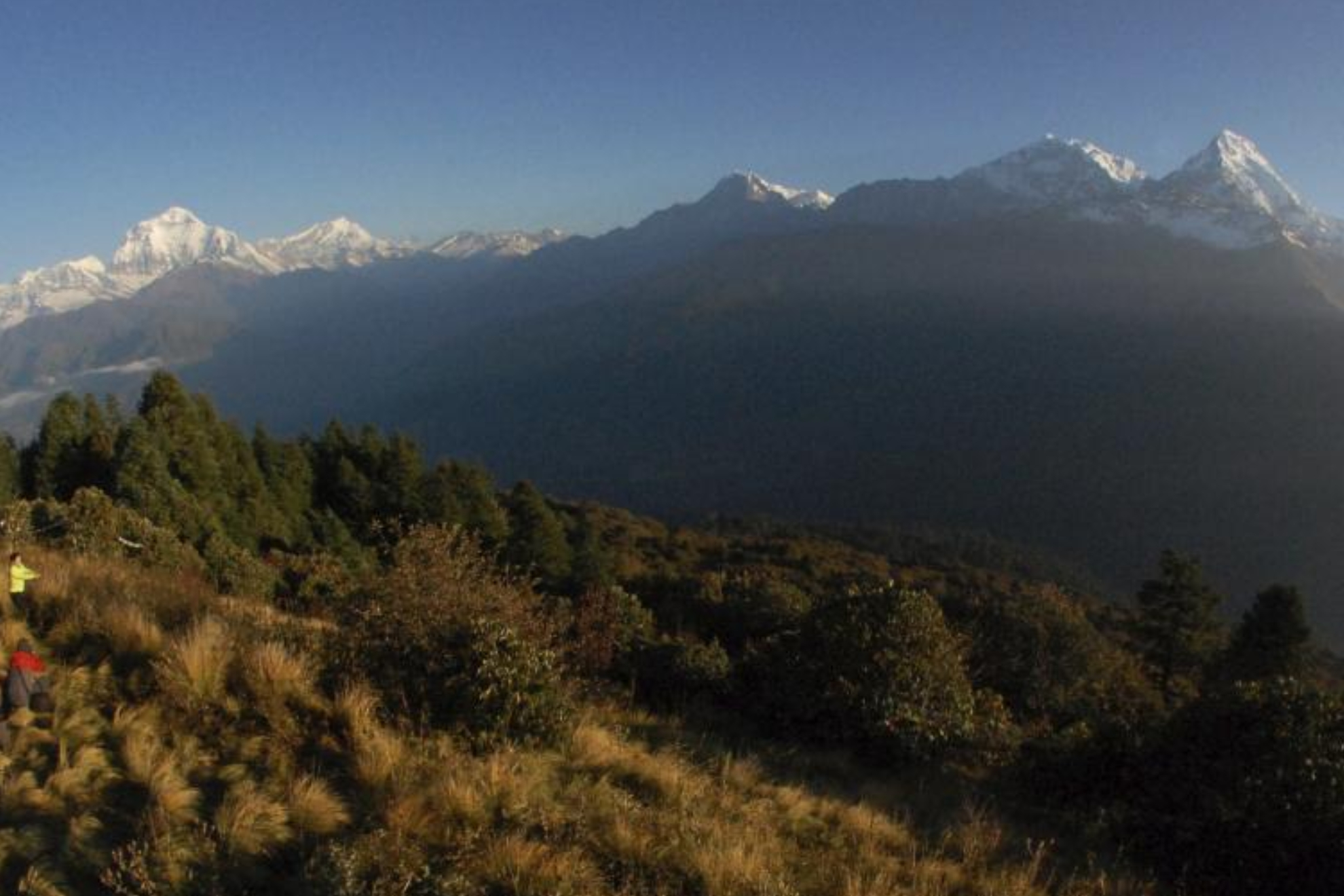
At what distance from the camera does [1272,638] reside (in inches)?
1280

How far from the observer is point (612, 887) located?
443cm

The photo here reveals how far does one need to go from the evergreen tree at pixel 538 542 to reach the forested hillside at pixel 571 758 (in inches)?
1089

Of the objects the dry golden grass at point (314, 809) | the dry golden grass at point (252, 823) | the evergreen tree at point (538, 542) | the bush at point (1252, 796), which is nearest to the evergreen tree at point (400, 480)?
the evergreen tree at point (538, 542)

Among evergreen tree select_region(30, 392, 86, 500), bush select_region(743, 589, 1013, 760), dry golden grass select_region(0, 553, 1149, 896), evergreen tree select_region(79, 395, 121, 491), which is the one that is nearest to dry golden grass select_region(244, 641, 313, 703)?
dry golden grass select_region(0, 553, 1149, 896)

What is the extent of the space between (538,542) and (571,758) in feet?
127

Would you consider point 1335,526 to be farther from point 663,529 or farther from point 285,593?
point 285,593

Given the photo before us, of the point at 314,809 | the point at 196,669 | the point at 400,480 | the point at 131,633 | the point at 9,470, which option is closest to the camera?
the point at 314,809

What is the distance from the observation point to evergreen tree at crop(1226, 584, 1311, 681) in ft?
104

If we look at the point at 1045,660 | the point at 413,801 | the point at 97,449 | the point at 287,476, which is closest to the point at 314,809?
the point at 413,801

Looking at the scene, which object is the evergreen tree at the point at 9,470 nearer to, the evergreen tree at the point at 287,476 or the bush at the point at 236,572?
the evergreen tree at the point at 287,476

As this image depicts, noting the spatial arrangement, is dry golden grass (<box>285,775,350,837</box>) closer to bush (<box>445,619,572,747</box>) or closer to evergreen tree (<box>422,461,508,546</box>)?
bush (<box>445,619,572,747</box>)

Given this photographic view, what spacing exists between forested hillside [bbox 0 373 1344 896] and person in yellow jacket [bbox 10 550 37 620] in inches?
5.9

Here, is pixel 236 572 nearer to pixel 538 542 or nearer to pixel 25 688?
pixel 25 688

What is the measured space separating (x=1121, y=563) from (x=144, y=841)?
22191 cm
